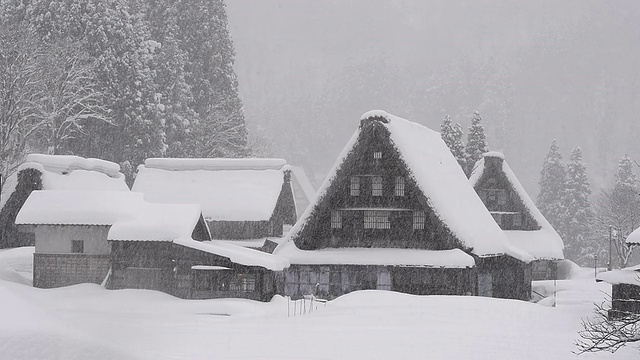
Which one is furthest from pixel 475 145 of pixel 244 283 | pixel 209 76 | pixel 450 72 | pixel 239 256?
pixel 450 72

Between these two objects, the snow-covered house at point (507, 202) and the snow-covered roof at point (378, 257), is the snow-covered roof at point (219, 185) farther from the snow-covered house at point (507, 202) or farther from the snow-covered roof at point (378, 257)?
the snow-covered house at point (507, 202)

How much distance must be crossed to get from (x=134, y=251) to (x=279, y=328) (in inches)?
497

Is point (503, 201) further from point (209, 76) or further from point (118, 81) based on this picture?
point (209, 76)

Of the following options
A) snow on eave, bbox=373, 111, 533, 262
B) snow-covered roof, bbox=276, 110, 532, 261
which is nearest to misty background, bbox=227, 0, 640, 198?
snow on eave, bbox=373, 111, 533, 262

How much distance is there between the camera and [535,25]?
488 feet

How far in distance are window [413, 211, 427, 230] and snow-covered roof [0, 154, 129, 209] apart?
1747 cm

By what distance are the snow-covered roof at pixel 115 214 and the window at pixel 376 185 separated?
7.26 metres

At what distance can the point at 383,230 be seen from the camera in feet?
101

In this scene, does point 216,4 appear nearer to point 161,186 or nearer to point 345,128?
point 161,186

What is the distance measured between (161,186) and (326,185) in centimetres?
1570

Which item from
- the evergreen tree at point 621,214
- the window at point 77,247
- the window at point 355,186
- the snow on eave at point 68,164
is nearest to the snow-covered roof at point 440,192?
the window at point 355,186

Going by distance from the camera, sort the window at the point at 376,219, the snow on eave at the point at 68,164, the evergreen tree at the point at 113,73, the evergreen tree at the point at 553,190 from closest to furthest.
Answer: the window at the point at 376,219
the snow on eave at the point at 68,164
the evergreen tree at the point at 113,73
the evergreen tree at the point at 553,190

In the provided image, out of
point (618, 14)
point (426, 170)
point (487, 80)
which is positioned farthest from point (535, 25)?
point (426, 170)

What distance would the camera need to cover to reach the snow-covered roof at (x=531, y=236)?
43.2 metres
